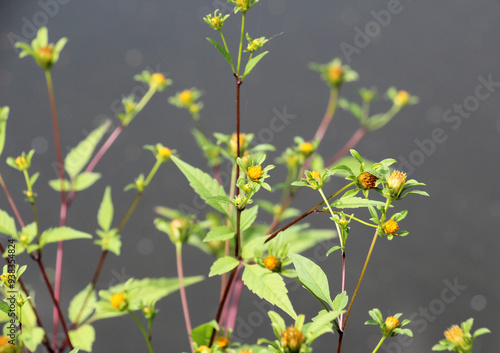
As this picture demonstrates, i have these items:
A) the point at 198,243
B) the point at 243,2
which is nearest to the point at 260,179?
the point at 243,2

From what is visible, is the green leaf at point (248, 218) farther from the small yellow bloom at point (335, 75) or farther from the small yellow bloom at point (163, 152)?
the small yellow bloom at point (335, 75)

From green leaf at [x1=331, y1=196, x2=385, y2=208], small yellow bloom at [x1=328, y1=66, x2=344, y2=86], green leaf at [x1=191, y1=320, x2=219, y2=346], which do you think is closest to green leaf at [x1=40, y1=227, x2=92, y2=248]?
green leaf at [x1=191, y1=320, x2=219, y2=346]

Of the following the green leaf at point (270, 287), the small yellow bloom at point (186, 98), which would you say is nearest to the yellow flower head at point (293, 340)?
the green leaf at point (270, 287)

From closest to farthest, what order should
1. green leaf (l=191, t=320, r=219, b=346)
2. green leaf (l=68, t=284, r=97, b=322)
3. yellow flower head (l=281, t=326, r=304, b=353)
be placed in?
yellow flower head (l=281, t=326, r=304, b=353) → green leaf (l=191, t=320, r=219, b=346) → green leaf (l=68, t=284, r=97, b=322)

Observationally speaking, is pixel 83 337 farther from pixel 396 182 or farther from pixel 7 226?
pixel 396 182

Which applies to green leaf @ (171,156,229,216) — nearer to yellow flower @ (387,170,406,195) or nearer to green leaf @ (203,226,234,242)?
green leaf @ (203,226,234,242)

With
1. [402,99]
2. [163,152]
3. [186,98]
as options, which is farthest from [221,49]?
[402,99]

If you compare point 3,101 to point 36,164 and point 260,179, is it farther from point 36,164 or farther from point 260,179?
point 260,179
